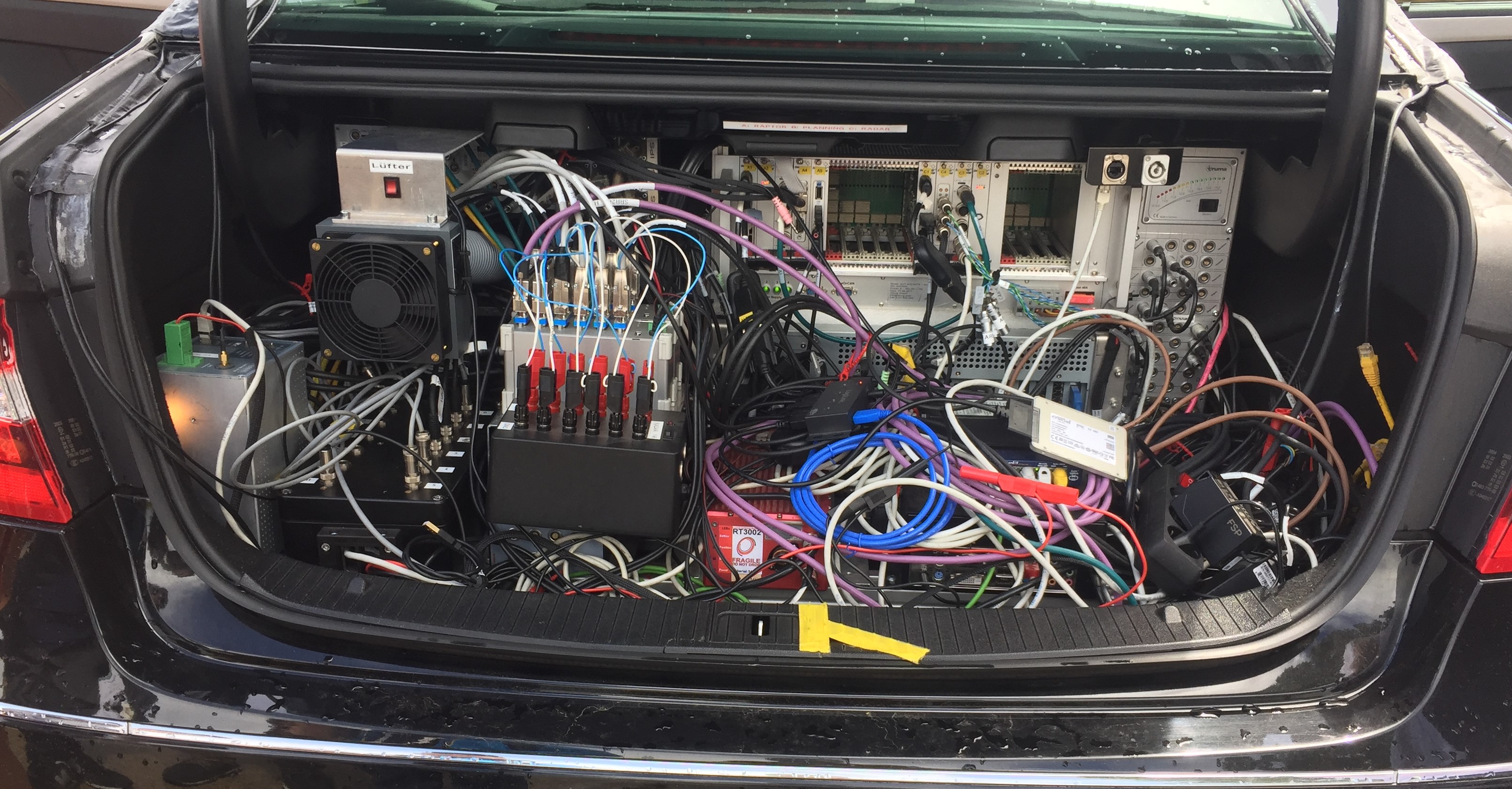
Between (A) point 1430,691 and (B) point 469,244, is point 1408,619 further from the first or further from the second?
(B) point 469,244

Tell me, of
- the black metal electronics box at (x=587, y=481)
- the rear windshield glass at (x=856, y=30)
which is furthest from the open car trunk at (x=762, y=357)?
the rear windshield glass at (x=856, y=30)

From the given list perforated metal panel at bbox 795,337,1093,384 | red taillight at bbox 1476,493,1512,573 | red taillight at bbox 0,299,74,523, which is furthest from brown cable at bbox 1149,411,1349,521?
red taillight at bbox 0,299,74,523

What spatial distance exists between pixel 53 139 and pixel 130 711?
0.76 m

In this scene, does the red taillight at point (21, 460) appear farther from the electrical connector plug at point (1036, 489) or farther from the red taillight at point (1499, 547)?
the red taillight at point (1499, 547)

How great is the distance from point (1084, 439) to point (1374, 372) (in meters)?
0.43

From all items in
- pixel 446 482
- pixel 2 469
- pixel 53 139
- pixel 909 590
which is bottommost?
pixel 909 590

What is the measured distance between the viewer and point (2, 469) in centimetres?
119

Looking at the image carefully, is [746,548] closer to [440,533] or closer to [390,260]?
[440,533]

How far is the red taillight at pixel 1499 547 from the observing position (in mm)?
1128

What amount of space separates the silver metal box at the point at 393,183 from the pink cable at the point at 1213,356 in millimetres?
1365

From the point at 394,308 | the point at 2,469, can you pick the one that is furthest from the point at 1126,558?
the point at 2,469

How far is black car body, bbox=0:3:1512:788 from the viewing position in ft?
3.47

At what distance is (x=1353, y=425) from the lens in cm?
143

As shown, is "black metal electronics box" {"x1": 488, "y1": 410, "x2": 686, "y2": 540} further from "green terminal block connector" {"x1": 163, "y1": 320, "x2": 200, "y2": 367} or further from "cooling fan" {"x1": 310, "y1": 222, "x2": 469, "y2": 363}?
"green terminal block connector" {"x1": 163, "y1": 320, "x2": 200, "y2": 367}
